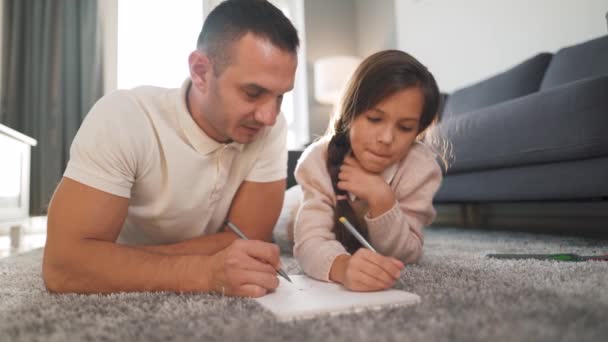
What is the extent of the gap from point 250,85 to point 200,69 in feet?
0.44

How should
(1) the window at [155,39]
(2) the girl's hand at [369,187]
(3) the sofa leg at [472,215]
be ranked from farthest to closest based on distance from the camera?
(1) the window at [155,39], (3) the sofa leg at [472,215], (2) the girl's hand at [369,187]

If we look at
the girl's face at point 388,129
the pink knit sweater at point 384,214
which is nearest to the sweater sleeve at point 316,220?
the pink knit sweater at point 384,214

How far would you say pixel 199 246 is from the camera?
2.79ft

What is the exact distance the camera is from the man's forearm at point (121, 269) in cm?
67

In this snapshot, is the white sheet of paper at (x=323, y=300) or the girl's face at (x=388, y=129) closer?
the white sheet of paper at (x=323, y=300)

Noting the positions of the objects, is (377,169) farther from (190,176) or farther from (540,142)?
(540,142)

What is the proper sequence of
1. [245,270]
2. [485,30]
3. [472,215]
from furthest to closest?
[485,30]
[472,215]
[245,270]

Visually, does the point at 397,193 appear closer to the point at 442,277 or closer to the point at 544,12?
the point at 442,277

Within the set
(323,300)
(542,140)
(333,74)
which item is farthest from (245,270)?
(333,74)

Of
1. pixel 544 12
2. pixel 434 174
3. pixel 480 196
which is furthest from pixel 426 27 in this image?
pixel 434 174

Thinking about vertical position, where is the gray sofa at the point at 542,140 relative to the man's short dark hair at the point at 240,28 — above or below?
below

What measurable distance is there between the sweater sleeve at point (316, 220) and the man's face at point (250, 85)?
22 centimetres

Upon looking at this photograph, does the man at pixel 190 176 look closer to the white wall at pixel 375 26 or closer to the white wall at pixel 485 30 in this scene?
the white wall at pixel 485 30

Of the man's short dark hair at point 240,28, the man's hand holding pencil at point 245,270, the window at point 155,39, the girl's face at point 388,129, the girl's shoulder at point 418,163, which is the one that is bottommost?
the man's hand holding pencil at point 245,270
